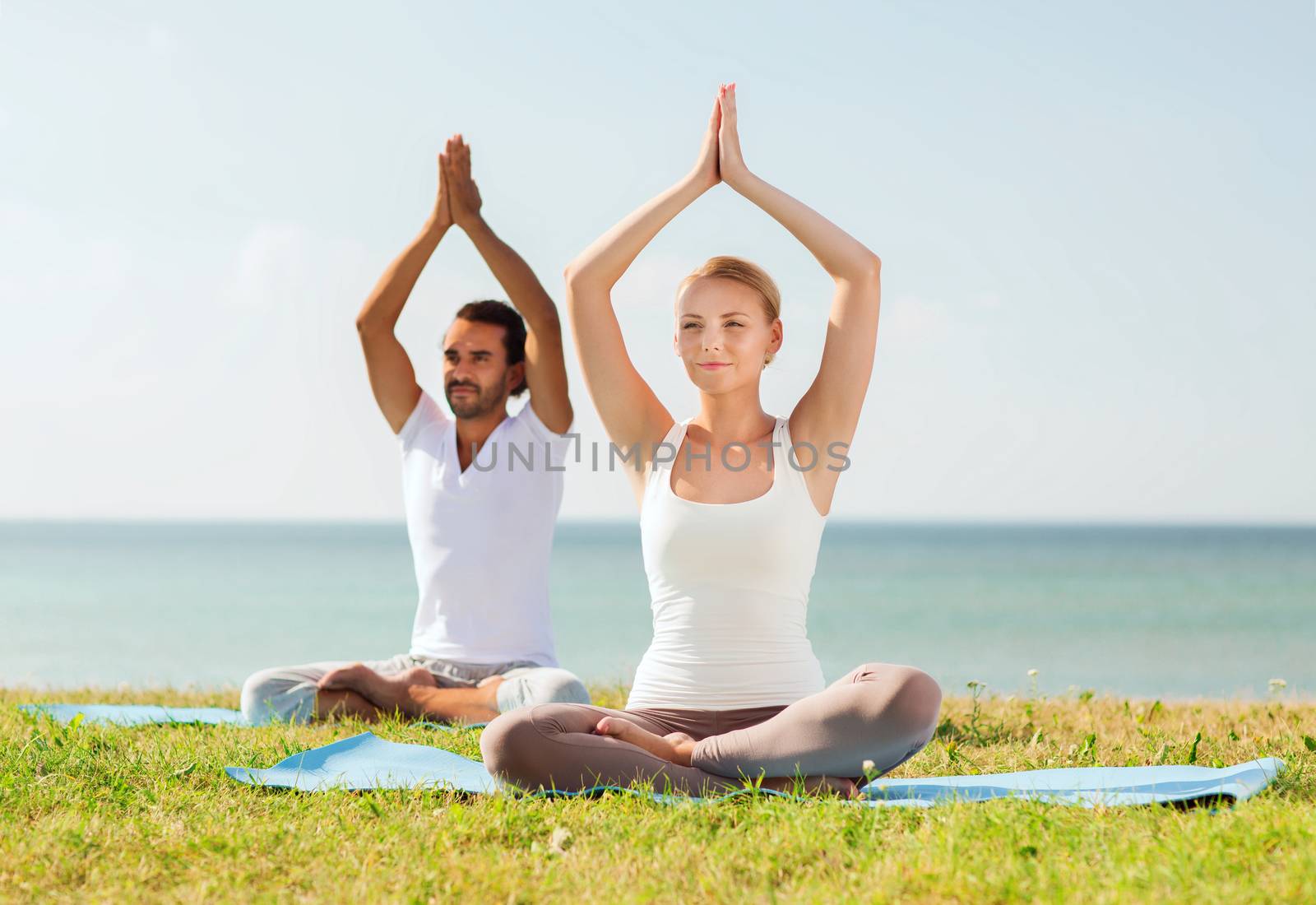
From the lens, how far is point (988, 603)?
36469 mm

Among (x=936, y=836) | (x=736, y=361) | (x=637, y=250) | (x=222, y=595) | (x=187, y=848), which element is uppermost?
(x=637, y=250)

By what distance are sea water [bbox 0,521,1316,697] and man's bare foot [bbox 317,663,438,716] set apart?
2.49ft

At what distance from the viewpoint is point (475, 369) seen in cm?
566

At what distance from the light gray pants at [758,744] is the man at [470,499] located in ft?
6.38

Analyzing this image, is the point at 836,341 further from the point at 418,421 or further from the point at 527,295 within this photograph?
the point at 418,421

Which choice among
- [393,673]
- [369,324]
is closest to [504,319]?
[369,324]

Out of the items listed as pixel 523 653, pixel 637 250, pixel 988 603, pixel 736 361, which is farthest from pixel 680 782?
pixel 988 603

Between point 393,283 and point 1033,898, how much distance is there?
4.38 metres

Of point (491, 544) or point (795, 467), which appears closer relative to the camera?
point (795, 467)

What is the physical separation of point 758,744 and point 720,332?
1.28m

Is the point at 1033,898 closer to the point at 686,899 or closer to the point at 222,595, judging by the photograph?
the point at 686,899

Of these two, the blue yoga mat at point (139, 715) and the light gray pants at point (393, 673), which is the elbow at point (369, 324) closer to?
the light gray pants at point (393, 673)

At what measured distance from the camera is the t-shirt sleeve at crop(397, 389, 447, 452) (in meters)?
5.86

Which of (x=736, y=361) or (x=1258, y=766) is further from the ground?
(x=736, y=361)
